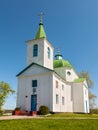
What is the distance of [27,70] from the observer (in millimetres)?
26344

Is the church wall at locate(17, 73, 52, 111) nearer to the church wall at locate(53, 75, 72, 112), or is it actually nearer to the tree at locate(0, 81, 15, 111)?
the church wall at locate(53, 75, 72, 112)

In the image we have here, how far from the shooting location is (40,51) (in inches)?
1080

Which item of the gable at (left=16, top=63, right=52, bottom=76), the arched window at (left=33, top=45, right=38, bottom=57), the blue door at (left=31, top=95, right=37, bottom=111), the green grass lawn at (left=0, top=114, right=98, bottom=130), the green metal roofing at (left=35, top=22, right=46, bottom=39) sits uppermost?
the green metal roofing at (left=35, top=22, right=46, bottom=39)

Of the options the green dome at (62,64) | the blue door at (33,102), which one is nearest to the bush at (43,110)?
the blue door at (33,102)

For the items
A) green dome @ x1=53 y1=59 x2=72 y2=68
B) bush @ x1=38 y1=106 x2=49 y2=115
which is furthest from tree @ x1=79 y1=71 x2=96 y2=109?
bush @ x1=38 y1=106 x2=49 y2=115

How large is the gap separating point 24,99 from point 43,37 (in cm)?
977

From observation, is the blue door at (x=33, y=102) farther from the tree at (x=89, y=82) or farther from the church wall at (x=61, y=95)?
the tree at (x=89, y=82)

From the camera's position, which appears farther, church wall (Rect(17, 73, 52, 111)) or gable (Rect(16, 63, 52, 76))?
gable (Rect(16, 63, 52, 76))

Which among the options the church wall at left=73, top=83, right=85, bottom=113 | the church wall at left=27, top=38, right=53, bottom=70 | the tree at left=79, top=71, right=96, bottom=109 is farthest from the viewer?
the tree at left=79, top=71, right=96, bottom=109

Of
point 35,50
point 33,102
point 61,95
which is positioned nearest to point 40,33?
point 35,50

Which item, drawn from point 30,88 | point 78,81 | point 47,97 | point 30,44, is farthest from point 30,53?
point 78,81

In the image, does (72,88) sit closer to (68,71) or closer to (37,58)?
(68,71)

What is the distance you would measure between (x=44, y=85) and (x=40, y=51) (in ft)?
18.7

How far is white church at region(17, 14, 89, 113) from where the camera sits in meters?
24.2
